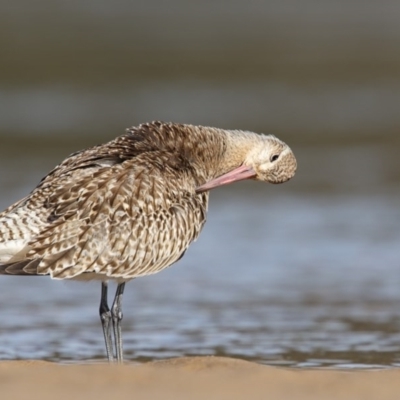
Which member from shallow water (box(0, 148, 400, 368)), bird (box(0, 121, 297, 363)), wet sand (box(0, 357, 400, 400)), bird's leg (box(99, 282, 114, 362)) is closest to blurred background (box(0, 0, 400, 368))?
shallow water (box(0, 148, 400, 368))

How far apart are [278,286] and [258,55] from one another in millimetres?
15711

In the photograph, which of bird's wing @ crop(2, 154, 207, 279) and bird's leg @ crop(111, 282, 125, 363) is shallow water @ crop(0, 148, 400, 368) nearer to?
bird's leg @ crop(111, 282, 125, 363)

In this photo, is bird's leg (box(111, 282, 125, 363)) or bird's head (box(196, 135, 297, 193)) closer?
bird's leg (box(111, 282, 125, 363))

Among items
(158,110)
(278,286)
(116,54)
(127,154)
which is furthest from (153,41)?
(127,154)

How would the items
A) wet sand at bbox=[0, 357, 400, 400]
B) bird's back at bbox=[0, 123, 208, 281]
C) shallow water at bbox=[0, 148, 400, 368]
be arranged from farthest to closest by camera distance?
shallow water at bbox=[0, 148, 400, 368] → bird's back at bbox=[0, 123, 208, 281] → wet sand at bbox=[0, 357, 400, 400]

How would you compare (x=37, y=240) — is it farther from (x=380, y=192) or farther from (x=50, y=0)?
(x=50, y=0)

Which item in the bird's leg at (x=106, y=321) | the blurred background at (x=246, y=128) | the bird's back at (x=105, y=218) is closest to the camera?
the bird's back at (x=105, y=218)

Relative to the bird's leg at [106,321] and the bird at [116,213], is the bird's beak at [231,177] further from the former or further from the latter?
the bird's leg at [106,321]

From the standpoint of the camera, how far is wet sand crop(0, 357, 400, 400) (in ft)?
19.8

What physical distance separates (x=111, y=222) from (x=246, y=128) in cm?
1081

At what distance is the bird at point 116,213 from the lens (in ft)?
25.4

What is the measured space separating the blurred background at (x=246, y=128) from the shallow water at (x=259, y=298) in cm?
2

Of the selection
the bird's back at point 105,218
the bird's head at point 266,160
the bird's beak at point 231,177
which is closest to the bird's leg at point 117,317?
the bird's back at point 105,218

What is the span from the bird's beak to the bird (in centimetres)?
1
